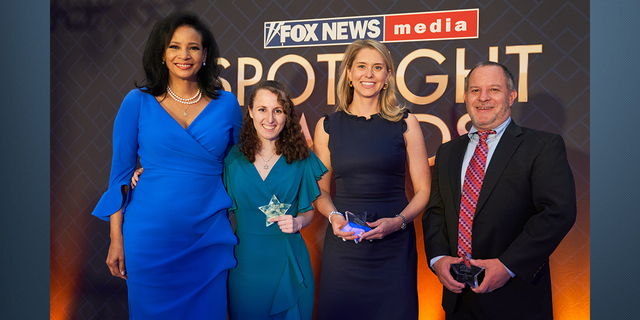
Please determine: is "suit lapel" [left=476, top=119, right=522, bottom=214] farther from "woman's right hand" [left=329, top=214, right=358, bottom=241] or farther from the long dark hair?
the long dark hair

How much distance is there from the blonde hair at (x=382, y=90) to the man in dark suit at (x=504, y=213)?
0.47m

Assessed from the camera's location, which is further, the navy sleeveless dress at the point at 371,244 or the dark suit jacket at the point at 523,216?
the navy sleeveless dress at the point at 371,244

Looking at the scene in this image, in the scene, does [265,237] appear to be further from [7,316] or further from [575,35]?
[575,35]

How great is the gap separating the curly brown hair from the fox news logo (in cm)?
165

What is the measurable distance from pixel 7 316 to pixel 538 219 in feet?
10.3

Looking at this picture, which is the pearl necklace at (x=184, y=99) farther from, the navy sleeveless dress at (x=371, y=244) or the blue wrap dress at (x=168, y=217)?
the navy sleeveless dress at (x=371, y=244)

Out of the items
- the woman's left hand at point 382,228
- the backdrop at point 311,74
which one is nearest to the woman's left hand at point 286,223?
the woman's left hand at point 382,228

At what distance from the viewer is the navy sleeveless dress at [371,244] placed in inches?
96.8

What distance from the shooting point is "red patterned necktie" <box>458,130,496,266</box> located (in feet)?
7.11

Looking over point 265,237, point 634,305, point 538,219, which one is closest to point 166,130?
point 265,237

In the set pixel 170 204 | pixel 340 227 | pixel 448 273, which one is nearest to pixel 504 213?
pixel 448 273

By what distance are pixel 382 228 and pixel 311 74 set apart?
204cm

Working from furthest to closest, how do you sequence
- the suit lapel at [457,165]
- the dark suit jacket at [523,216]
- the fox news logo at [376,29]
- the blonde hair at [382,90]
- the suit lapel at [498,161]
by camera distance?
the fox news logo at [376,29]
the blonde hair at [382,90]
the suit lapel at [457,165]
the suit lapel at [498,161]
the dark suit jacket at [523,216]

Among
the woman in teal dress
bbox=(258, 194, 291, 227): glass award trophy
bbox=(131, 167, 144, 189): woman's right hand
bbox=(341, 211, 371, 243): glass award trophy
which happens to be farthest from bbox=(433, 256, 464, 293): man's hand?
bbox=(131, 167, 144, 189): woman's right hand
